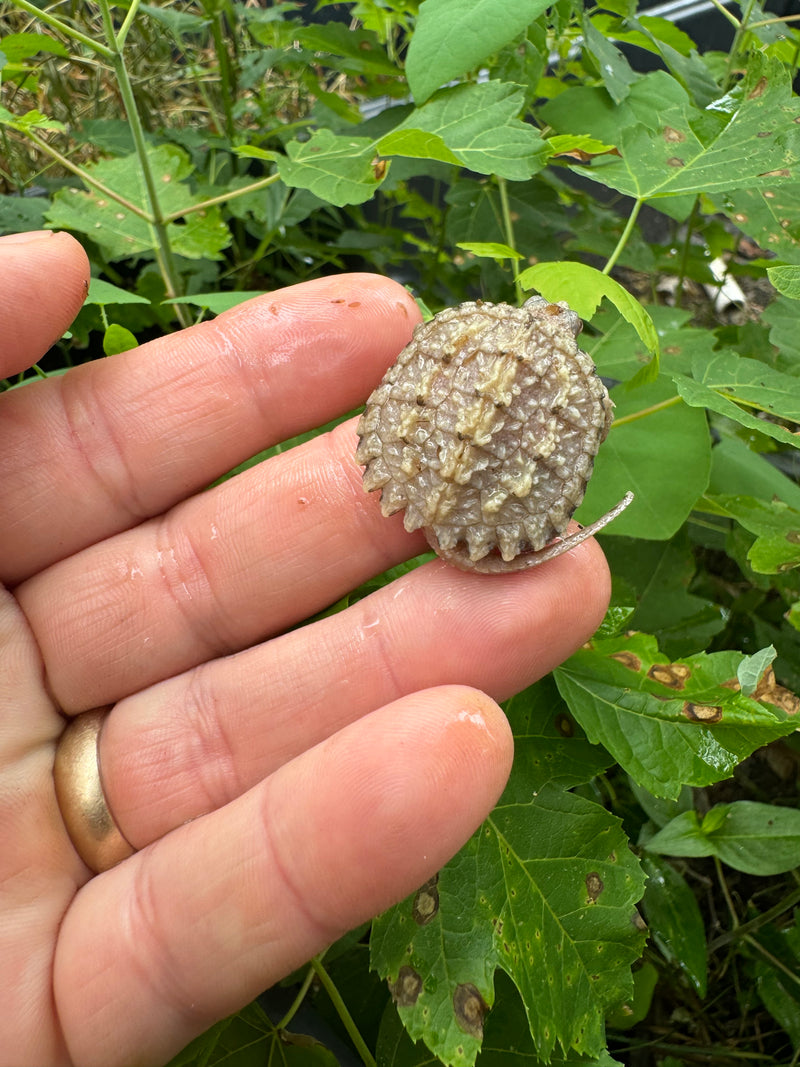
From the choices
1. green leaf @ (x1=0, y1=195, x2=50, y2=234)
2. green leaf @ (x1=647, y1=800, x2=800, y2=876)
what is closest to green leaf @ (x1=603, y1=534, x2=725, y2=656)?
green leaf @ (x1=647, y1=800, x2=800, y2=876)

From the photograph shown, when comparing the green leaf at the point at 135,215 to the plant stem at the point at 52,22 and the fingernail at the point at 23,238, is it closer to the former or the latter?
the plant stem at the point at 52,22

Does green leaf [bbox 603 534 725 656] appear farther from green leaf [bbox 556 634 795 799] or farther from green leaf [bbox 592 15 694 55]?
green leaf [bbox 592 15 694 55]

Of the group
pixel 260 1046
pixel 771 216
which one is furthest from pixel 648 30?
pixel 260 1046

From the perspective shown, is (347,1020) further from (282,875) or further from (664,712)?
(664,712)

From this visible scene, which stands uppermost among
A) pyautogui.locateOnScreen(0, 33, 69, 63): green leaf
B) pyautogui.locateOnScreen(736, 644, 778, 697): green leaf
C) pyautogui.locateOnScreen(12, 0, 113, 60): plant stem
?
pyautogui.locateOnScreen(12, 0, 113, 60): plant stem

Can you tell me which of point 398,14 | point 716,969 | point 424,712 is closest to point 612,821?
point 424,712

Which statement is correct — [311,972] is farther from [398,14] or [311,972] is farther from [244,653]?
[398,14]
